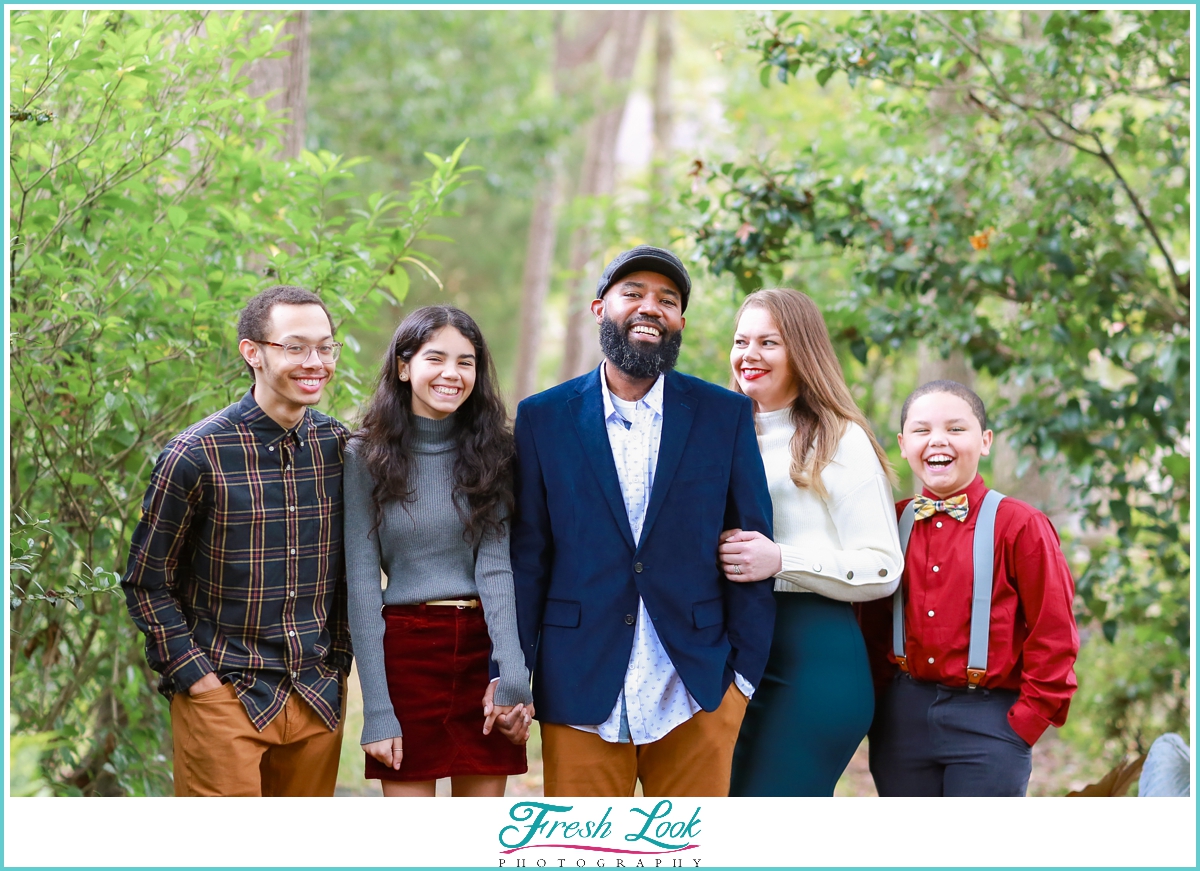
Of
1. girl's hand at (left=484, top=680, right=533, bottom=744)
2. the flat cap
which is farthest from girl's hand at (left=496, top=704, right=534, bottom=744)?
the flat cap

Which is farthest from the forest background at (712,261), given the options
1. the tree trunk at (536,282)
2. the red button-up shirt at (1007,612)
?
the tree trunk at (536,282)

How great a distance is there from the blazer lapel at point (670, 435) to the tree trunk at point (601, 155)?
10386 millimetres

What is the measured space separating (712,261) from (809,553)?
7.75ft

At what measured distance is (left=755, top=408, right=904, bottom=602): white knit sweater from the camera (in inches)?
110

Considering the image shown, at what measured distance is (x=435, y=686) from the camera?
2.75m

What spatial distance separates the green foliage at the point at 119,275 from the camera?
3145mm

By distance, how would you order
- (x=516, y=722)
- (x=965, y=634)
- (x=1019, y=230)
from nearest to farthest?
(x=516, y=722) → (x=965, y=634) → (x=1019, y=230)

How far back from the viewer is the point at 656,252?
282cm

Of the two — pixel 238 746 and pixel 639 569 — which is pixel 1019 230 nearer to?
pixel 639 569

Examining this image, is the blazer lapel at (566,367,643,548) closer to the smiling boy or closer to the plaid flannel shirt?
the plaid flannel shirt

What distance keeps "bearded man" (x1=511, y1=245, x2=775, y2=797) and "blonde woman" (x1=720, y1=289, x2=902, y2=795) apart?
4.5 inches

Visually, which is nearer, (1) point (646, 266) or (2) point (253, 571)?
(2) point (253, 571)

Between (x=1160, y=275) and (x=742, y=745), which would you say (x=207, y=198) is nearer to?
(x=742, y=745)

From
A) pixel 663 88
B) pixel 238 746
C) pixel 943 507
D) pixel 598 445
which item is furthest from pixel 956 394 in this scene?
pixel 663 88
